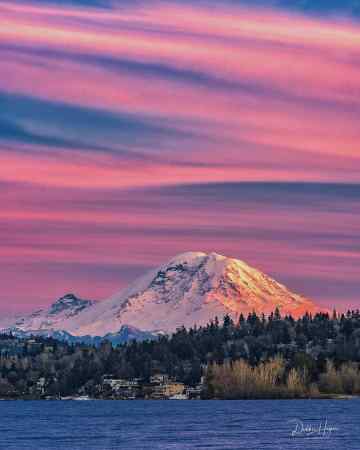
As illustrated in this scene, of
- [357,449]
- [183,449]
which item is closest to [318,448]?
[357,449]

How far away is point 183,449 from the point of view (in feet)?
656

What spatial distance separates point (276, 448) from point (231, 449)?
6.45 meters

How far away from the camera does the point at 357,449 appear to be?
194 meters

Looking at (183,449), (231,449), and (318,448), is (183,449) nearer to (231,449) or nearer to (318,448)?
(231,449)

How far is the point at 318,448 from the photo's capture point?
646ft

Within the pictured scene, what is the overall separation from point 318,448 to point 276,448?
6.12m

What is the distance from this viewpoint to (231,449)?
198250mm

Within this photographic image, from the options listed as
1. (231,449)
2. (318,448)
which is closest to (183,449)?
(231,449)

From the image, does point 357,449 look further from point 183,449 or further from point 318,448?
point 183,449

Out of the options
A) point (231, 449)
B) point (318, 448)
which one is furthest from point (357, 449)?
point (231, 449)

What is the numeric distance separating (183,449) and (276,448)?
13165 millimetres

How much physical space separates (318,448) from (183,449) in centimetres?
1909
